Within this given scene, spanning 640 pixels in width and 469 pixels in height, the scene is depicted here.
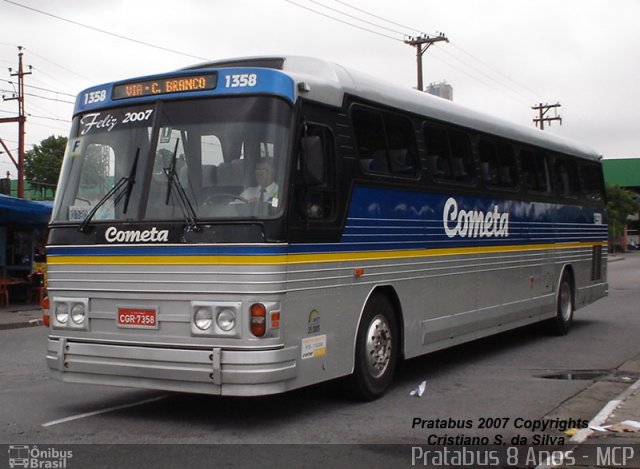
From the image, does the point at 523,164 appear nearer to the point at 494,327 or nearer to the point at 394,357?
the point at 494,327

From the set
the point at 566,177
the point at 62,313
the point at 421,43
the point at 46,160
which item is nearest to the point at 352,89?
the point at 62,313

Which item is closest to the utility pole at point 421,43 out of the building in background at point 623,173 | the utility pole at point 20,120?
the utility pole at point 20,120

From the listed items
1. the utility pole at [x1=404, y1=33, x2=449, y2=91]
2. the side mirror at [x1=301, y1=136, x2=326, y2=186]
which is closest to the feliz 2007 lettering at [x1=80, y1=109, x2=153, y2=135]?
the side mirror at [x1=301, y1=136, x2=326, y2=186]

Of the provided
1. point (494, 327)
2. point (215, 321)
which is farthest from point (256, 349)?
point (494, 327)

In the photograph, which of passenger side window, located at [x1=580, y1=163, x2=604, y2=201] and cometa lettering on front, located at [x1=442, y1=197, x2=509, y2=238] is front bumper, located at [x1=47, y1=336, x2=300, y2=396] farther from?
passenger side window, located at [x1=580, y1=163, x2=604, y2=201]

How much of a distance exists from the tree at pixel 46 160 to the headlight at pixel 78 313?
6408cm

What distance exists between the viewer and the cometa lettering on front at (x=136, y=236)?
22.9 ft

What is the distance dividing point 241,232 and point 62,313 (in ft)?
6.91

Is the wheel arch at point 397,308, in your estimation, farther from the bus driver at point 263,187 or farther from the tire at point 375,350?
the bus driver at point 263,187

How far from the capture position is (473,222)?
420 inches

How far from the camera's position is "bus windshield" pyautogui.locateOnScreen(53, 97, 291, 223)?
22.5 feet

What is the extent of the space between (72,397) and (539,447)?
16.1 ft

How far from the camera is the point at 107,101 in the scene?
7.71m

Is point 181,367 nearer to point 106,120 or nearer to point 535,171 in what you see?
point 106,120
